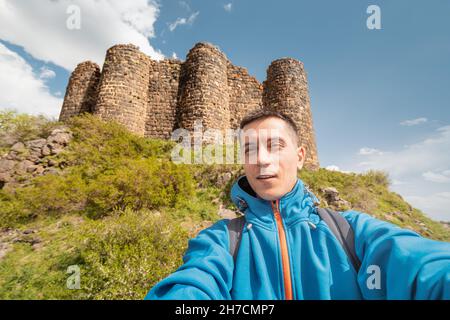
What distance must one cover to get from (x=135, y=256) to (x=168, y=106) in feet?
35.8

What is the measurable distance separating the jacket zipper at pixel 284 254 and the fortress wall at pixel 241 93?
1262 centimetres

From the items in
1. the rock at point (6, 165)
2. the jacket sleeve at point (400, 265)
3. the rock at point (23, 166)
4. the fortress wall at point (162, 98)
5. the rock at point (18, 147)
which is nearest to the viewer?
the jacket sleeve at point (400, 265)

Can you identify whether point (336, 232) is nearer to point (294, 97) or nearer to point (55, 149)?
point (55, 149)

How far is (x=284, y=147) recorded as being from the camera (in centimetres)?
175

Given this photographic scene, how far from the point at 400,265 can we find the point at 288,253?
0.62m

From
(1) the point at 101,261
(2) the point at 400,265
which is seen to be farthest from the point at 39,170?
(2) the point at 400,265

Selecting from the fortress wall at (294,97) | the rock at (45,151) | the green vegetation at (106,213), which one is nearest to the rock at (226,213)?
the green vegetation at (106,213)

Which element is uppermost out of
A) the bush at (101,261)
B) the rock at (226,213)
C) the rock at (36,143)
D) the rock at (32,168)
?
the rock at (36,143)

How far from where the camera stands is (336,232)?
1.53 metres

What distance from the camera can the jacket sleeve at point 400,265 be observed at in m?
1.01

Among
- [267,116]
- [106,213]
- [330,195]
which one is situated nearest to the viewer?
[267,116]

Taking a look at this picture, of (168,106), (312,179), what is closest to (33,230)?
(168,106)

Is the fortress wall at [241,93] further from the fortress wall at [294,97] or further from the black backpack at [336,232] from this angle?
the black backpack at [336,232]

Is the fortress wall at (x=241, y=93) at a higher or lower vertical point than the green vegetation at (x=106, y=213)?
Result: higher
